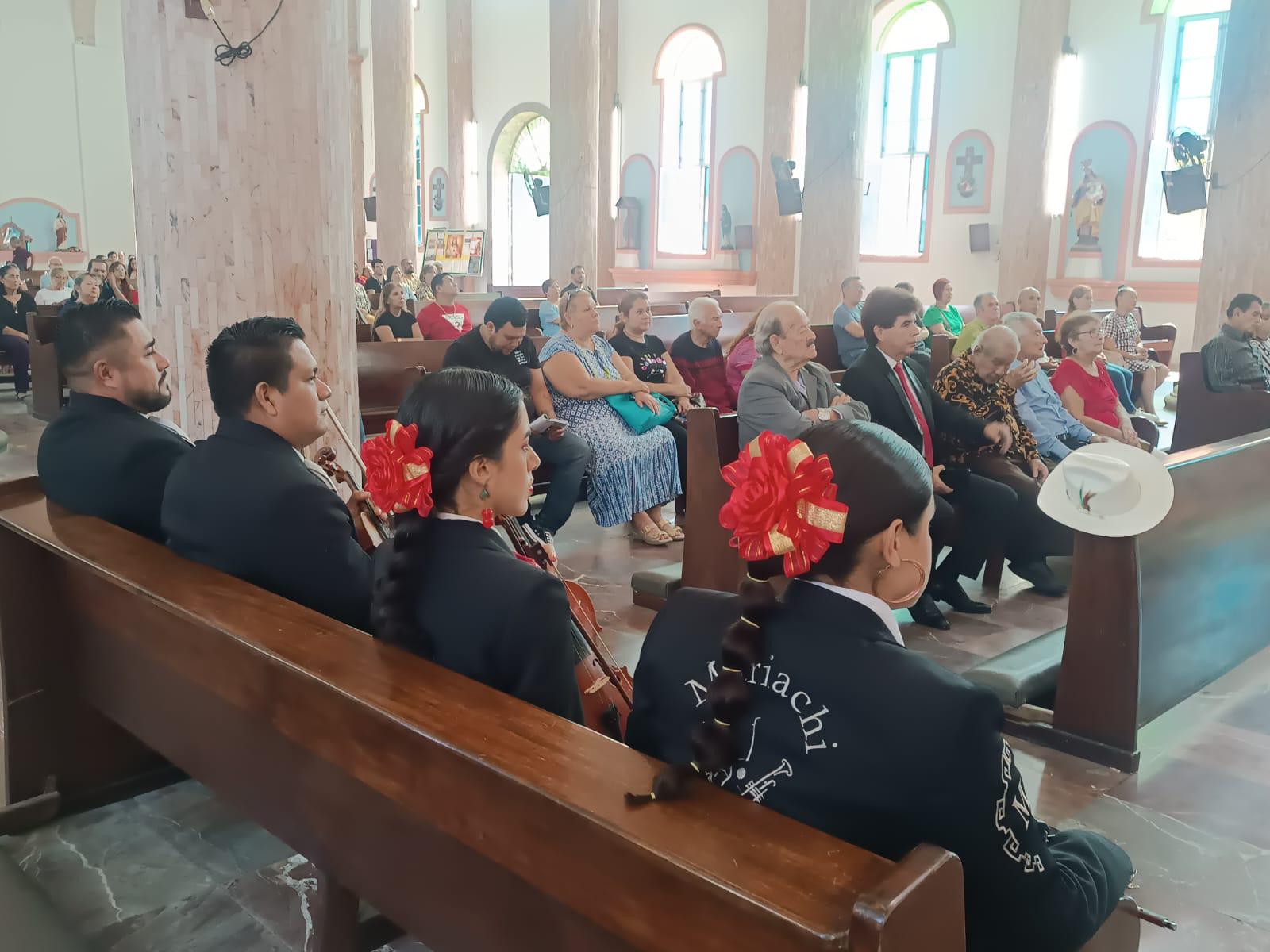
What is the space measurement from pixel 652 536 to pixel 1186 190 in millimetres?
6127

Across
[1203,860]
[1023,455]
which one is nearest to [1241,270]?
[1023,455]

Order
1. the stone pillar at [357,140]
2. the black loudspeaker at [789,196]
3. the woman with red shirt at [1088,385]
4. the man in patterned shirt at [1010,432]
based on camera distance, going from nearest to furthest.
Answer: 1. the man in patterned shirt at [1010,432]
2. the woman with red shirt at [1088,385]
3. the black loudspeaker at [789,196]
4. the stone pillar at [357,140]

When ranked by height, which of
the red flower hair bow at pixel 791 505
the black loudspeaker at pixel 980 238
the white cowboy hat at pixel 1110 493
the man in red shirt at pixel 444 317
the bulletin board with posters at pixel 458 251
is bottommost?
the white cowboy hat at pixel 1110 493

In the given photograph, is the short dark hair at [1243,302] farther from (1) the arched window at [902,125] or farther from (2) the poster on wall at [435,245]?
(2) the poster on wall at [435,245]

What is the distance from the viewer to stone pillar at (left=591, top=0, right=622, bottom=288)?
17.5 m

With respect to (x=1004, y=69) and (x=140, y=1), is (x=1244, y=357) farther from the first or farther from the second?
(x=1004, y=69)

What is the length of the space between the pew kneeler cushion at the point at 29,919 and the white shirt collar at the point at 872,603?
5.05 feet

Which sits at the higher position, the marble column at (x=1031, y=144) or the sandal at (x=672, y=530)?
the marble column at (x=1031, y=144)

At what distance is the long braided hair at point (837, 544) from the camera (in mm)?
1161

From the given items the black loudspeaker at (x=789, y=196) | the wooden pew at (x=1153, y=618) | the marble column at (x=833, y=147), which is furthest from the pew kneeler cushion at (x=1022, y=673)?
the black loudspeaker at (x=789, y=196)

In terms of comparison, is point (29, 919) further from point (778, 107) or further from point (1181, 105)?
point (778, 107)

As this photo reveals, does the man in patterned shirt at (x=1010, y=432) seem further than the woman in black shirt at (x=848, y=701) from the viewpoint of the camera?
Yes

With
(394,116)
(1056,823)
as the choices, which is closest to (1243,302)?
(1056,823)

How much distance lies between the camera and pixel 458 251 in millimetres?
14602
